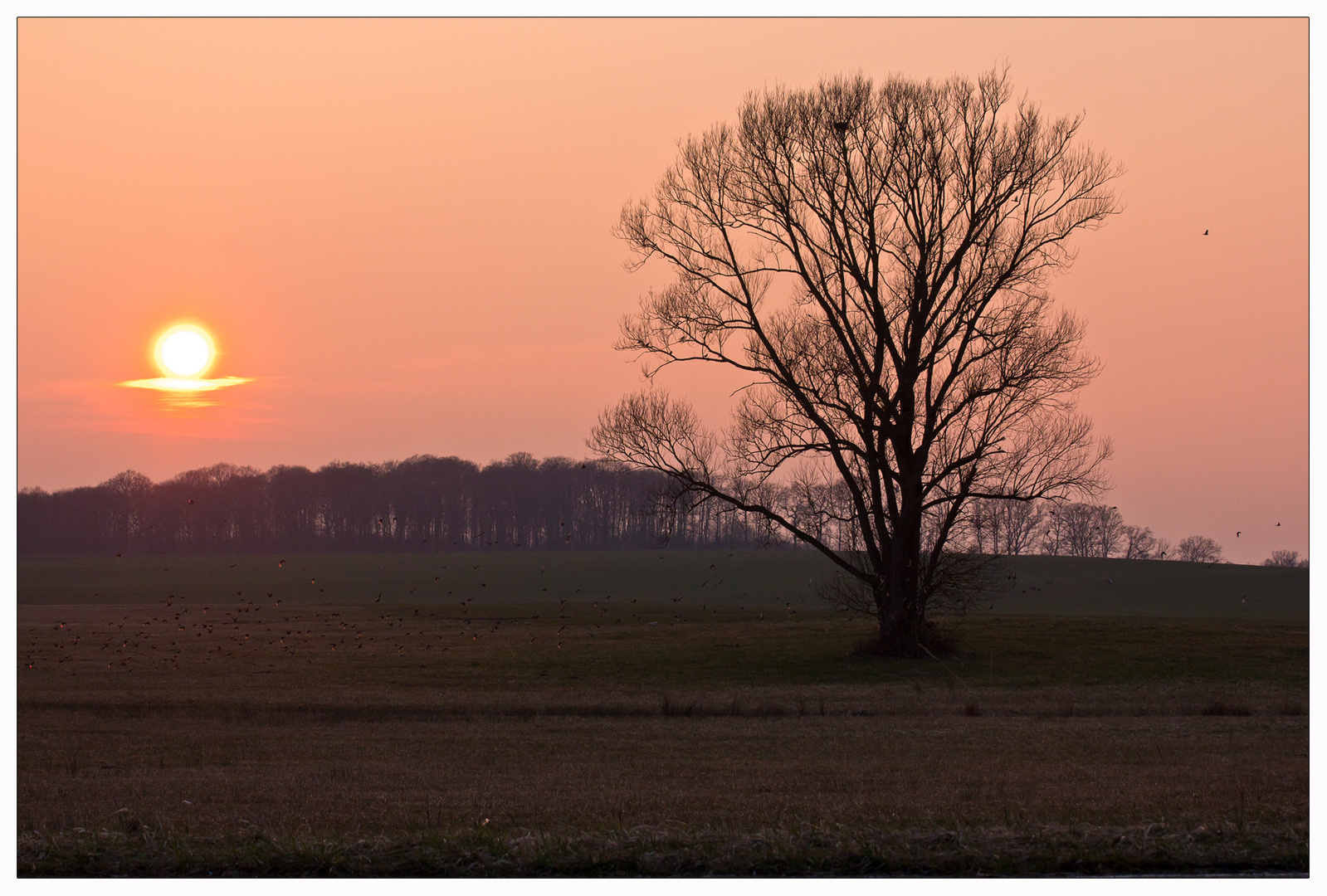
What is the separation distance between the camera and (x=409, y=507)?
126562 mm

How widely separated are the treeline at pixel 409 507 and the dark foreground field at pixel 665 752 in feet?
283

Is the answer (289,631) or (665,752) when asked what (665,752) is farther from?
(289,631)

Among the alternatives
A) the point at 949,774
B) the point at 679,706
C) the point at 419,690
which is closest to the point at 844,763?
the point at 949,774

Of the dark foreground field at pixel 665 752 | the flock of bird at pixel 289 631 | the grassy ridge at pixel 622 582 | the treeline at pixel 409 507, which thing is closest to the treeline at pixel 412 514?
the treeline at pixel 409 507

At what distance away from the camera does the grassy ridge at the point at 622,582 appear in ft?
212

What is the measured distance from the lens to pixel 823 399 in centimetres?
3091

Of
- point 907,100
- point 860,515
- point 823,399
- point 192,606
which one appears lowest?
point 192,606

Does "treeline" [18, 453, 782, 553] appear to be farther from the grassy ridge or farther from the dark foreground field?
the dark foreground field

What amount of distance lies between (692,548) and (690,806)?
346ft

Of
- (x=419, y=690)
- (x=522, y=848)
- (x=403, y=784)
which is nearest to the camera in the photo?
(x=522, y=848)

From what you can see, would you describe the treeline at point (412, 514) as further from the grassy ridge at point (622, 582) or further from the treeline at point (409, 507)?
the grassy ridge at point (622, 582)

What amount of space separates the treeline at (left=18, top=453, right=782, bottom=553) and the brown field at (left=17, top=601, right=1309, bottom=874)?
3415 inches

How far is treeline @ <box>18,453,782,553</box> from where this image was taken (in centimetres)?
12388

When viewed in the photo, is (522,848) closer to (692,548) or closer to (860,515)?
(860,515)
